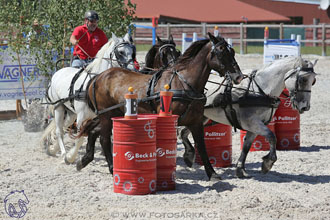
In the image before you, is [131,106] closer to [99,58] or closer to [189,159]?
[189,159]

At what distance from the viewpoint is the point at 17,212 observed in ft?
19.3

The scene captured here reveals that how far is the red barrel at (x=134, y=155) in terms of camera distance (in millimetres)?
6367

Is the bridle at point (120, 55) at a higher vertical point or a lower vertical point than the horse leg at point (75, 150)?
higher

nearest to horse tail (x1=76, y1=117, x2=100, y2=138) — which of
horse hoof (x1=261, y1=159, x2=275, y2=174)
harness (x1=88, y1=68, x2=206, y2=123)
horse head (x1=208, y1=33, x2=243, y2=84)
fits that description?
Result: harness (x1=88, y1=68, x2=206, y2=123)

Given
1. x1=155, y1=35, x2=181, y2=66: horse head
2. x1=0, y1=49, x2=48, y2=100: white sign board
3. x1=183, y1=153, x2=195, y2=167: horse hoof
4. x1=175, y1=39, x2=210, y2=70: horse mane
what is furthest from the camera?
x1=0, y1=49, x2=48, y2=100: white sign board

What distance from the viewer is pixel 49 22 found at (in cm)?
1102

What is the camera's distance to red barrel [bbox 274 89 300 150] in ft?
32.6

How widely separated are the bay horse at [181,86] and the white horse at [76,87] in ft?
2.63

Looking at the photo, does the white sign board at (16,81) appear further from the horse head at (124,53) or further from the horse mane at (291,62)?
the horse mane at (291,62)

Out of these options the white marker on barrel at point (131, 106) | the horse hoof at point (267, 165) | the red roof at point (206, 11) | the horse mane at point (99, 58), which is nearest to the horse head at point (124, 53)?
the horse mane at point (99, 58)

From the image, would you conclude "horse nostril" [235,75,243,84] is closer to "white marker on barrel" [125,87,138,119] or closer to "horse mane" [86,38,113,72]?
"white marker on barrel" [125,87,138,119]

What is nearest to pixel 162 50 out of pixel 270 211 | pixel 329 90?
pixel 270 211

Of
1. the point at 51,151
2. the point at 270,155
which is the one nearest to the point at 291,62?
the point at 270,155

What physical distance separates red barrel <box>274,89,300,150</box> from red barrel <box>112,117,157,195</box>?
394 cm
